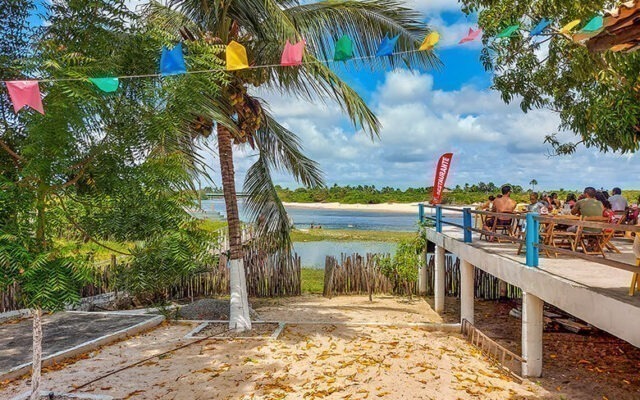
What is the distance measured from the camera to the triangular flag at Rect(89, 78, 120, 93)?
3721mm

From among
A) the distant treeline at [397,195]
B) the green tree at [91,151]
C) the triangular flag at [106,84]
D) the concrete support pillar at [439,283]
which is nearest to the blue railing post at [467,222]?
the concrete support pillar at [439,283]

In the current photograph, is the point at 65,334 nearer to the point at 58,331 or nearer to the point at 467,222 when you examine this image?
the point at 58,331

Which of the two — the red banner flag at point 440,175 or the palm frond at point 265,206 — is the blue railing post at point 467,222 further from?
the red banner flag at point 440,175

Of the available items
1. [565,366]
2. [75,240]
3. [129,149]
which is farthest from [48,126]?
[565,366]

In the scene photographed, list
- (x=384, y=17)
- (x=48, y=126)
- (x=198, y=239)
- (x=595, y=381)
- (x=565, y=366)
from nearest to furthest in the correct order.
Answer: (x=48, y=126)
(x=198, y=239)
(x=595, y=381)
(x=565, y=366)
(x=384, y=17)

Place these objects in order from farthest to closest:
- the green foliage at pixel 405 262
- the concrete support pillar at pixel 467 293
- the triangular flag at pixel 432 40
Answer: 1. the green foliage at pixel 405 262
2. the concrete support pillar at pixel 467 293
3. the triangular flag at pixel 432 40

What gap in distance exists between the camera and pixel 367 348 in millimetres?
6855

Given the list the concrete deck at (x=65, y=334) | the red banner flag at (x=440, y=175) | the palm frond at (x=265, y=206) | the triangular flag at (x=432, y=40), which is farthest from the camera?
the red banner flag at (x=440, y=175)

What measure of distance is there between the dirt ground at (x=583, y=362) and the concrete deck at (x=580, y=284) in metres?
1.31

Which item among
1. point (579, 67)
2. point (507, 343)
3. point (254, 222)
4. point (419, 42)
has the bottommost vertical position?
point (507, 343)

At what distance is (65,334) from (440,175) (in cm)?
1023

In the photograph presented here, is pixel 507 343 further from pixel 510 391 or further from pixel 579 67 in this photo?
pixel 579 67

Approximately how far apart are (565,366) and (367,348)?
2.84m

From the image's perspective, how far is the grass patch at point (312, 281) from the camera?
13295 millimetres
